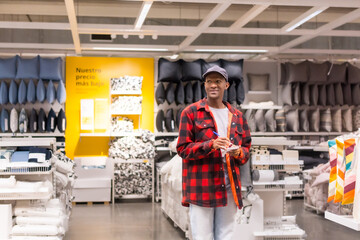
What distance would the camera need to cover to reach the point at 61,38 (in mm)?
12195

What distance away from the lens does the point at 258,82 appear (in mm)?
9914

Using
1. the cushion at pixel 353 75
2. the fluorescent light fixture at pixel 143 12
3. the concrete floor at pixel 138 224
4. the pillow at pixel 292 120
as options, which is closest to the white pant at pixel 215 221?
the concrete floor at pixel 138 224

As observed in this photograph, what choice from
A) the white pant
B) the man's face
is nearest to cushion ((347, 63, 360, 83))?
the man's face

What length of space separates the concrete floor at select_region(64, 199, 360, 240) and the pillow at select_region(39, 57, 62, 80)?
2.40m

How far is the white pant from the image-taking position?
10.5ft

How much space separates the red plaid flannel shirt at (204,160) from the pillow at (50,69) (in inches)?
245

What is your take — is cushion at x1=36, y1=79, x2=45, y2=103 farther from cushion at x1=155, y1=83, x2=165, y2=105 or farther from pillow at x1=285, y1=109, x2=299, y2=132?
pillow at x1=285, y1=109, x2=299, y2=132

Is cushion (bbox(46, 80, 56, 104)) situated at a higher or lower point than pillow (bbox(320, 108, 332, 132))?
higher

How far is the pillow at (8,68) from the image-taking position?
29.3 feet

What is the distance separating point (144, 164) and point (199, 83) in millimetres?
1867

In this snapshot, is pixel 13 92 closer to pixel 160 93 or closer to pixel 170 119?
pixel 160 93

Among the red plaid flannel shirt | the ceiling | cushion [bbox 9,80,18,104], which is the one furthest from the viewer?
cushion [bbox 9,80,18,104]

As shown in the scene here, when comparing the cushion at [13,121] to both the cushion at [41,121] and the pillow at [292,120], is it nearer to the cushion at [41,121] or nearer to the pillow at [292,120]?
the cushion at [41,121]

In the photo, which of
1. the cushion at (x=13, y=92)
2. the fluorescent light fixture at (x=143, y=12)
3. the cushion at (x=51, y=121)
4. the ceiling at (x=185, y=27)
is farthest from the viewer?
the cushion at (x=51, y=121)
